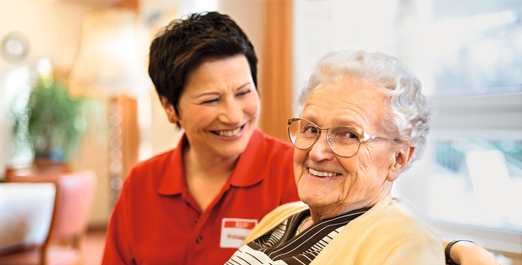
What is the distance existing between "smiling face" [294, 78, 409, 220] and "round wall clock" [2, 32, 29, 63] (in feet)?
22.1

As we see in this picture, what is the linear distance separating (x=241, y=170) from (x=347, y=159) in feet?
2.22

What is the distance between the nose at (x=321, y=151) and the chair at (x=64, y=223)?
92.3 inches

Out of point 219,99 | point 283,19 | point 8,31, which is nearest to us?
point 219,99

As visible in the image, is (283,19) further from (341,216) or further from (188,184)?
(341,216)

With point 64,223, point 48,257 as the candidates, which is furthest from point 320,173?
point 64,223

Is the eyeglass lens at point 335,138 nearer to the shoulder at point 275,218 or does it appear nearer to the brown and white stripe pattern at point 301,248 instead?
the brown and white stripe pattern at point 301,248

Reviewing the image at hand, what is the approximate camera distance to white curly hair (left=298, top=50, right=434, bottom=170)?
4.08 ft

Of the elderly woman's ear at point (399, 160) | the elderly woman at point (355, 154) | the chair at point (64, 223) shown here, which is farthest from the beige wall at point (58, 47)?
the elderly woman's ear at point (399, 160)

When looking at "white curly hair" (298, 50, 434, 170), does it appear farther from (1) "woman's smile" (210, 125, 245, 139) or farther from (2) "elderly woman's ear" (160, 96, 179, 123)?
(2) "elderly woman's ear" (160, 96, 179, 123)

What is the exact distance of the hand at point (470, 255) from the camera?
1.13m

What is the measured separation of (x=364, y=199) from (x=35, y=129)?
212 inches

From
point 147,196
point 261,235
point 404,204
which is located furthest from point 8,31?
point 404,204

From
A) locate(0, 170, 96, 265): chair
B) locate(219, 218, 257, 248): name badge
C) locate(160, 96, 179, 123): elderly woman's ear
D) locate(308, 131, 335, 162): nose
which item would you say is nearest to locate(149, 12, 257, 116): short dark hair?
locate(160, 96, 179, 123): elderly woman's ear

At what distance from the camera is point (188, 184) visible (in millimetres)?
1902
